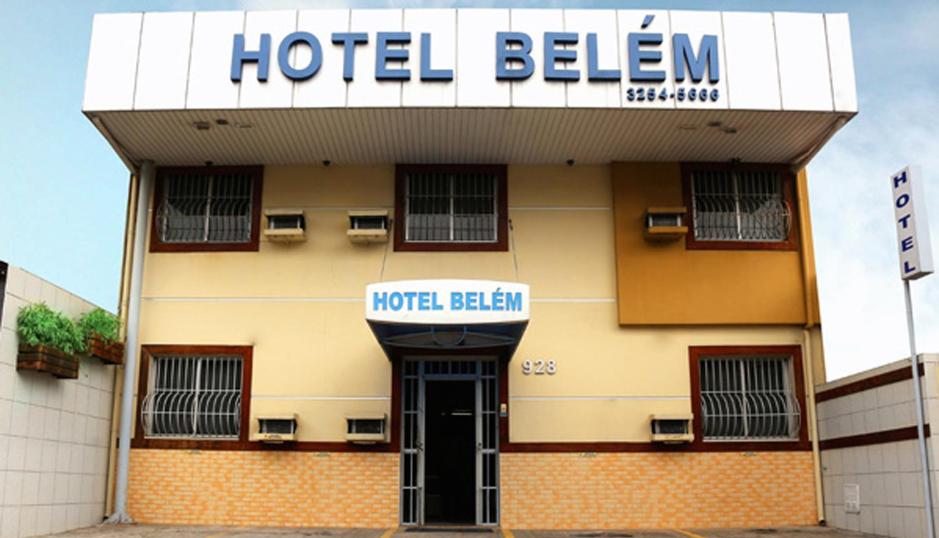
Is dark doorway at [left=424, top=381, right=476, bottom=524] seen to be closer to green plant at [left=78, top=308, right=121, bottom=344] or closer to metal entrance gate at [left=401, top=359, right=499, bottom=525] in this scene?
metal entrance gate at [left=401, top=359, right=499, bottom=525]

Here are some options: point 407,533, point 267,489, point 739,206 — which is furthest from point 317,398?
point 739,206

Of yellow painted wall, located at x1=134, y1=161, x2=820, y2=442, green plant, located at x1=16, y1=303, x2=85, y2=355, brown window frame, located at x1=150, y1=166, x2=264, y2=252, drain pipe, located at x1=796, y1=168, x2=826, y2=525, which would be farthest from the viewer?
brown window frame, located at x1=150, y1=166, x2=264, y2=252

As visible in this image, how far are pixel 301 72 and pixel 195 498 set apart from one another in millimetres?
6472

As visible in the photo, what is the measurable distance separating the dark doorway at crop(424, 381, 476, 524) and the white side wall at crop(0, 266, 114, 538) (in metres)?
4.89

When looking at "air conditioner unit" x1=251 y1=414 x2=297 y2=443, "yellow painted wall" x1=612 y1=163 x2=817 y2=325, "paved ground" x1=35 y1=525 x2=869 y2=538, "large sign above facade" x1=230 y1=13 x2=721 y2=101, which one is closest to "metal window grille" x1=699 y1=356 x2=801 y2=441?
"yellow painted wall" x1=612 y1=163 x2=817 y2=325

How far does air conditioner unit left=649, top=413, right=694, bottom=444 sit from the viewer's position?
13.6 m

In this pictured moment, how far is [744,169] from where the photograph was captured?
1473 centimetres

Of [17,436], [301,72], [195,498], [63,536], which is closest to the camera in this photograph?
[17,436]

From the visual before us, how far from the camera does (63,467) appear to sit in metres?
12.4

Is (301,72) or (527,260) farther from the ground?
(301,72)

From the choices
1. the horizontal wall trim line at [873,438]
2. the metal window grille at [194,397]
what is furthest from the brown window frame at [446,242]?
the horizontal wall trim line at [873,438]

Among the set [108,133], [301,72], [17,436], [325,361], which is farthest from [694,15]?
[17,436]

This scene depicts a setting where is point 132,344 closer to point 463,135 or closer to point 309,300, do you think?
point 309,300

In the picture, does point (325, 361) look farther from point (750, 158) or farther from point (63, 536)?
point (750, 158)
